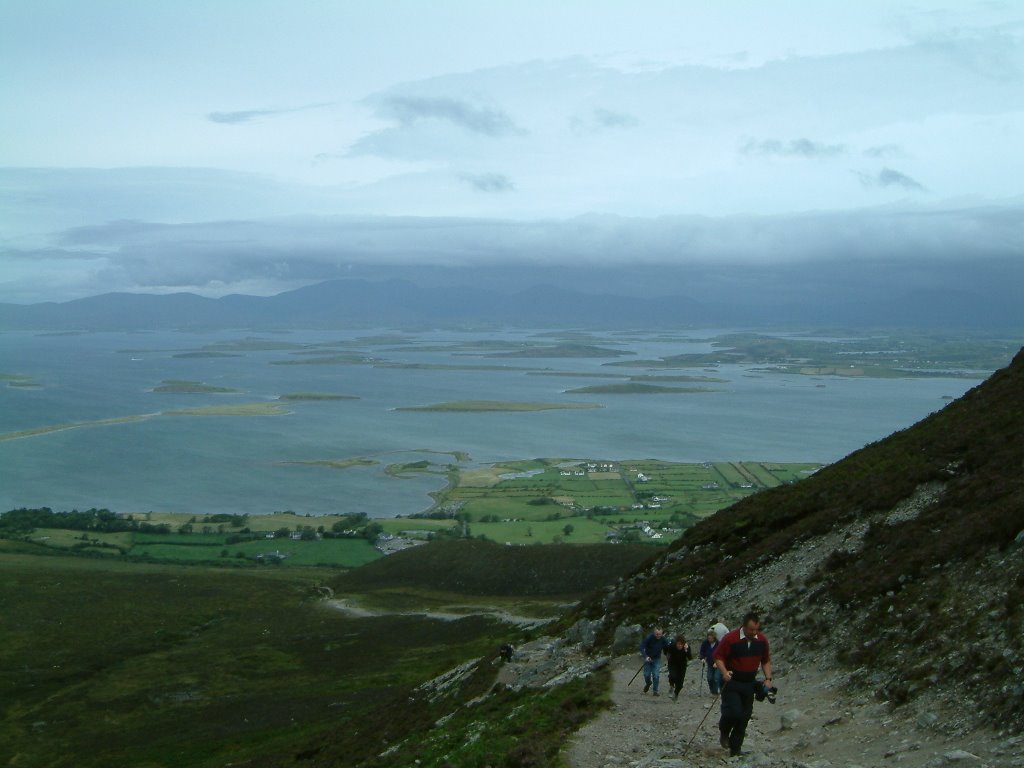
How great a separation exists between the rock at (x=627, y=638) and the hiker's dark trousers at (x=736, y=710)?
8.31 m

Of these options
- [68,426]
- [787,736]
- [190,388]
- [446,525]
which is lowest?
[446,525]

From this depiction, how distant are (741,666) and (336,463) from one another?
93.2 m

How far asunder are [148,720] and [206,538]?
39.0m

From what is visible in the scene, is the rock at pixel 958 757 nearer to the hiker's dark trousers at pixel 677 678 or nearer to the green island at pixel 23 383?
the hiker's dark trousers at pixel 677 678

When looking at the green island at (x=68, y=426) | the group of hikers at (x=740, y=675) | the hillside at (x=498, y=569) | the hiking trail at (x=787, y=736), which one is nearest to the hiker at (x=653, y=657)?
the hiking trail at (x=787, y=736)

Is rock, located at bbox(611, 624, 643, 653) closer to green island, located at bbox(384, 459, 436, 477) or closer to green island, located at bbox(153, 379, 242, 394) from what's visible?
green island, located at bbox(384, 459, 436, 477)

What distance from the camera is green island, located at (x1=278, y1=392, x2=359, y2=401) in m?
160

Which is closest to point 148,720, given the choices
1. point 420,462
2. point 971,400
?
point 971,400

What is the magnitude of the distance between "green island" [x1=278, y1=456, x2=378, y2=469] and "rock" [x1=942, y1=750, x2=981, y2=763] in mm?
92456

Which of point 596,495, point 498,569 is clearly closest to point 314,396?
point 596,495

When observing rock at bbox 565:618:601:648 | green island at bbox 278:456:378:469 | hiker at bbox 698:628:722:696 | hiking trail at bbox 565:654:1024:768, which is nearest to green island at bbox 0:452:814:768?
hiking trail at bbox 565:654:1024:768

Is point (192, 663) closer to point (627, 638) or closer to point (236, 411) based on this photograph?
point (627, 638)

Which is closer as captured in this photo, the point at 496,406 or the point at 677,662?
the point at 677,662

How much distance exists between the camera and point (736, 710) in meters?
10.2
